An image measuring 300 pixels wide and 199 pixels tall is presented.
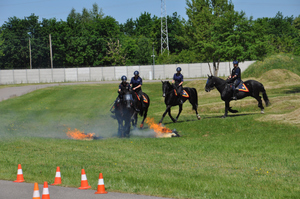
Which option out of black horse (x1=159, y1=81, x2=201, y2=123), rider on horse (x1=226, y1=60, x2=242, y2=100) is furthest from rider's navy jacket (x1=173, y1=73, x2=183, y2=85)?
rider on horse (x1=226, y1=60, x2=242, y2=100)

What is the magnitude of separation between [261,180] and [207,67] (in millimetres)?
72460

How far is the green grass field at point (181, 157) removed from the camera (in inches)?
375

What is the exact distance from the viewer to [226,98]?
24.2 m

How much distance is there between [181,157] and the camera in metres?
13.8

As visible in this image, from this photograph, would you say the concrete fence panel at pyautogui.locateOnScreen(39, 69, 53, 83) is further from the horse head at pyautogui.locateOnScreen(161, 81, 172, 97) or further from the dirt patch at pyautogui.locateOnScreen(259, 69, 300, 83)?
the horse head at pyautogui.locateOnScreen(161, 81, 172, 97)

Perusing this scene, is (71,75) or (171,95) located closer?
(171,95)

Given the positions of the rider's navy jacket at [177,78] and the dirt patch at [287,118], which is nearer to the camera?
the dirt patch at [287,118]

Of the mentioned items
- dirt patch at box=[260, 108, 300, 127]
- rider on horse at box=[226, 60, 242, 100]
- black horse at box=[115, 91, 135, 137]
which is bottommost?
dirt patch at box=[260, 108, 300, 127]

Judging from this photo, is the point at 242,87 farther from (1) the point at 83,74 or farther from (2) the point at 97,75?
(1) the point at 83,74

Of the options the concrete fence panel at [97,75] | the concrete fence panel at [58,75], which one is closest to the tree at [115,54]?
the concrete fence panel at [97,75]

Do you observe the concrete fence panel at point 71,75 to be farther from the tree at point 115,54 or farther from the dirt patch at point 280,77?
the dirt patch at point 280,77

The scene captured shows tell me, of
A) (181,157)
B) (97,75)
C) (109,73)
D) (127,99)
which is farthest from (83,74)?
(181,157)

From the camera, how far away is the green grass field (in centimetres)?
953

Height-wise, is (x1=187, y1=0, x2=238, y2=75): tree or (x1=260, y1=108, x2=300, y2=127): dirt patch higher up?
(x1=187, y1=0, x2=238, y2=75): tree
